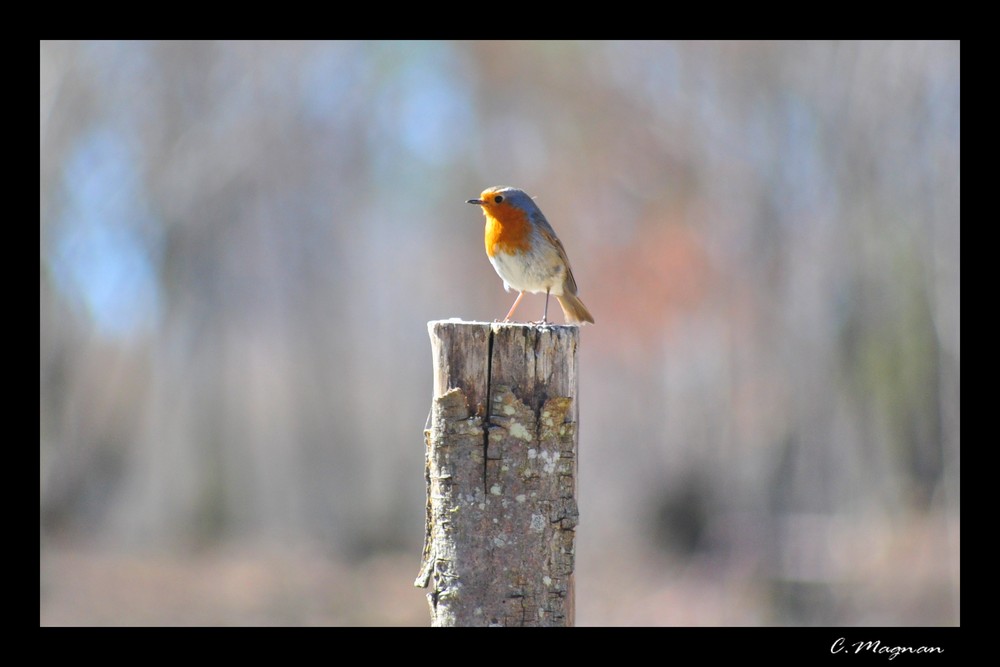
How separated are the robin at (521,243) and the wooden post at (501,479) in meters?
2.28

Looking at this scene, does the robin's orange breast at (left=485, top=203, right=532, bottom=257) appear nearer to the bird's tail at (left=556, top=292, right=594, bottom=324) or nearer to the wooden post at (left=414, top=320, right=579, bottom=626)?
the bird's tail at (left=556, top=292, right=594, bottom=324)

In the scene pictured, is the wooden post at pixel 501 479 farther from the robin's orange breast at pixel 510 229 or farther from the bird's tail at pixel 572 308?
the bird's tail at pixel 572 308

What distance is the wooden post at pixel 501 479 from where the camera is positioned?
327cm

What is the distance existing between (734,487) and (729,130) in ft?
17.4

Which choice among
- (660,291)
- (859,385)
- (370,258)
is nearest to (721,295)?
(660,291)

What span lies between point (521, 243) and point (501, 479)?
268cm

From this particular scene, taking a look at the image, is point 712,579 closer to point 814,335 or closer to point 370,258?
point 814,335

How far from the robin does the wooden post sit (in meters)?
2.28

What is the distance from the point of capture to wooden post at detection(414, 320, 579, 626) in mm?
3273

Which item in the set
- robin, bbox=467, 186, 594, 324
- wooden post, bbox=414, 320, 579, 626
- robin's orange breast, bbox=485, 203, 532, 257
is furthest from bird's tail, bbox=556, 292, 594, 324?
wooden post, bbox=414, 320, 579, 626

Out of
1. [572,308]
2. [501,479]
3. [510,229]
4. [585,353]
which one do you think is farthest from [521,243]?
[585,353]

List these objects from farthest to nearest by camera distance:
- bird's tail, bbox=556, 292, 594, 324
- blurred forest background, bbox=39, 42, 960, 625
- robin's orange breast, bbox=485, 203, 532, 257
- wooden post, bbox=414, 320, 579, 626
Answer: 1. blurred forest background, bbox=39, 42, 960, 625
2. bird's tail, bbox=556, 292, 594, 324
3. robin's orange breast, bbox=485, 203, 532, 257
4. wooden post, bbox=414, 320, 579, 626

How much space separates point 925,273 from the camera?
11.8 meters

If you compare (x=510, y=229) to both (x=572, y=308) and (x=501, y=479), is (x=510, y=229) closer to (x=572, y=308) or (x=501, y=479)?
(x=572, y=308)
